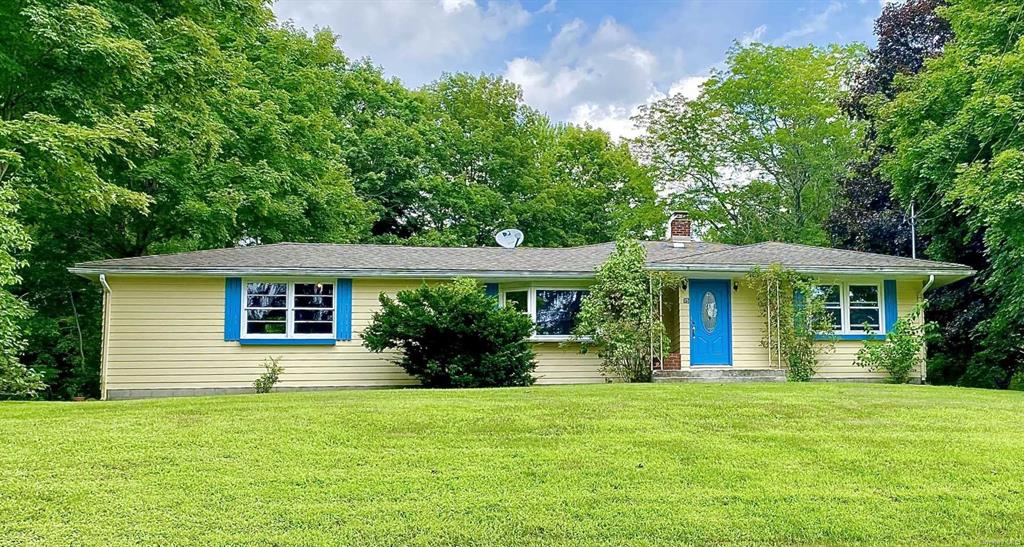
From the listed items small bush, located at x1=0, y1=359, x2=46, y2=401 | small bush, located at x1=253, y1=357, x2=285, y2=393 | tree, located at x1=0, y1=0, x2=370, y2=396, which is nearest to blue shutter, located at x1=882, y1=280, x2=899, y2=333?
small bush, located at x1=253, y1=357, x2=285, y2=393

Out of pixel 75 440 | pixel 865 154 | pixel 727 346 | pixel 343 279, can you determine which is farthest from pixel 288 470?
pixel 865 154

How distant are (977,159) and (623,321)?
27.2 feet

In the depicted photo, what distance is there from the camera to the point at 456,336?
11.3 metres

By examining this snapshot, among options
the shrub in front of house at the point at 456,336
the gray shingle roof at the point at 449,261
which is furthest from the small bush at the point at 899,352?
the shrub in front of house at the point at 456,336

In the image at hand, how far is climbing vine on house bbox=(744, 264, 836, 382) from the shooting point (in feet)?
41.9

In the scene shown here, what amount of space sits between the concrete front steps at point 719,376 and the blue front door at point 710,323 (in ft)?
2.80

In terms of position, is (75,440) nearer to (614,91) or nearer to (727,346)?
(727,346)

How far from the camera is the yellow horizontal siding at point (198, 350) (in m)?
11.9

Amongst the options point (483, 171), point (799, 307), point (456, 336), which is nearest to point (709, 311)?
point (799, 307)

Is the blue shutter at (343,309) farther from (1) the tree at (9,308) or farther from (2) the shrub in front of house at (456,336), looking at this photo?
(1) the tree at (9,308)

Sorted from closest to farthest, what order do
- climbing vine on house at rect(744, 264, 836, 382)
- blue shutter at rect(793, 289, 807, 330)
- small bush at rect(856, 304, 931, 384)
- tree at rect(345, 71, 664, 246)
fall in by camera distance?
small bush at rect(856, 304, 931, 384), climbing vine on house at rect(744, 264, 836, 382), blue shutter at rect(793, 289, 807, 330), tree at rect(345, 71, 664, 246)

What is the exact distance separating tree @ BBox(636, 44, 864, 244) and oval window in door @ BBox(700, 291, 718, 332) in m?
13.7

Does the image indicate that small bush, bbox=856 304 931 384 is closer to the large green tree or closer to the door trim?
the door trim

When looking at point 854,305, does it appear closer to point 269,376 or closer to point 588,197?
point 269,376
